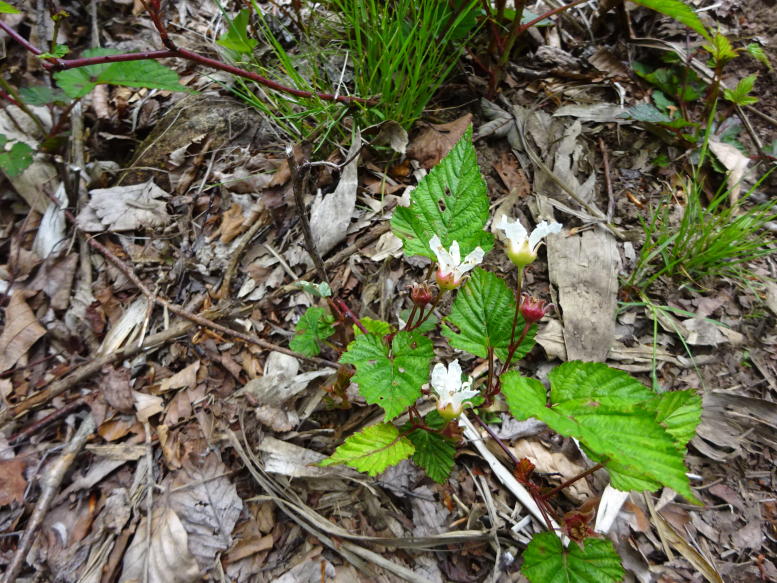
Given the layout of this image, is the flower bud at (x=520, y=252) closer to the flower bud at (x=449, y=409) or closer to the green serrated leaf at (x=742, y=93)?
the flower bud at (x=449, y=409)

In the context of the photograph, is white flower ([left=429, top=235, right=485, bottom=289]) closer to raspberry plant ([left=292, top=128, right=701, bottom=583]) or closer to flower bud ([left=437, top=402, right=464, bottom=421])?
raspberry plant ([left=292, top=128, right=701, bottom=583])

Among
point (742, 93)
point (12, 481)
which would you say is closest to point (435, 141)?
point (742, 93)

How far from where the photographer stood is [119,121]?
2039 mm

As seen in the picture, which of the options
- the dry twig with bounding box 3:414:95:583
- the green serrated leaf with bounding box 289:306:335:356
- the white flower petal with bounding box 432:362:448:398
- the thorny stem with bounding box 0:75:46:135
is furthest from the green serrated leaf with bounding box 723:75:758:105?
the thorny stem with bounding box 0:75:46:135

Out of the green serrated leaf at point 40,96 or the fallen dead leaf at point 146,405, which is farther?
the green serrated leaf at point 40,96

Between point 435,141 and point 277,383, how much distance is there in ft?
3.43

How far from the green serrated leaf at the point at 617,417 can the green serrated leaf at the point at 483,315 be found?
181 mm

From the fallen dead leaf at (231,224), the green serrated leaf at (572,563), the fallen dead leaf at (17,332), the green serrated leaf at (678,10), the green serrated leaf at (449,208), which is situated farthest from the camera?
the fallen dead leaf at (231,224)

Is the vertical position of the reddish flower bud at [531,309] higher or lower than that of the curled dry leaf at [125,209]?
higher

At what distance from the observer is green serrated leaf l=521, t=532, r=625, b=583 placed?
95 centimetres

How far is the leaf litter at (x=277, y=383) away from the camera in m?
1.23

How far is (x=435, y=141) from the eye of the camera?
1.75 metres

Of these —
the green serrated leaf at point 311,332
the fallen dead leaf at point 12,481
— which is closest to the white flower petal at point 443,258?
the green serrated leaf at point 311,332

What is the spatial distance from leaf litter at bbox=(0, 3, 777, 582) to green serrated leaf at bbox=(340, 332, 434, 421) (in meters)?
0.37
